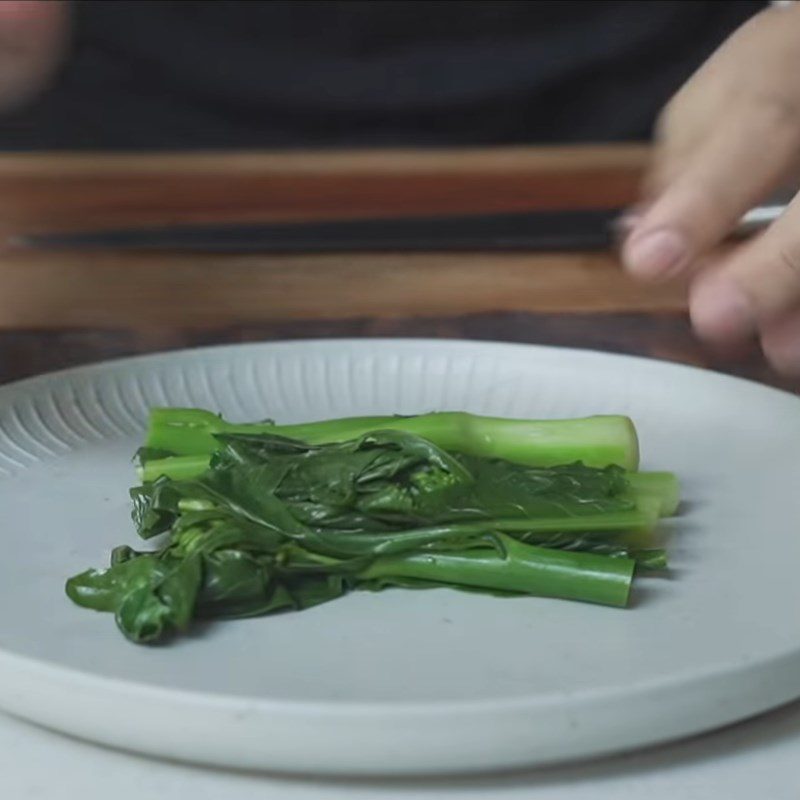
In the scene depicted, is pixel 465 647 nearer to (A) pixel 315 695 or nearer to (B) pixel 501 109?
(A) pixel 315 695

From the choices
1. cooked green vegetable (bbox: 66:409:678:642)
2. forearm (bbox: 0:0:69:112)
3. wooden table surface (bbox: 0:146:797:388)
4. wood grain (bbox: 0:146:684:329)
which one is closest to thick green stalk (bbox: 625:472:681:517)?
cooked green vegetable (bbox: 66:409:678:642)

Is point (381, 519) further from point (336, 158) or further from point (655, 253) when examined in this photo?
point (336, 158)

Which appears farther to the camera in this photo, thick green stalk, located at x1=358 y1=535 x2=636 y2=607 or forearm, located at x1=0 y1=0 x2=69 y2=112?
forearm, located at x1=0 y1=0 x2=69 y2=112

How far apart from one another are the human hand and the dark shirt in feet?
3.95

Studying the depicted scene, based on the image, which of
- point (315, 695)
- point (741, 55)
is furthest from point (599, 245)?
point (315, 695)

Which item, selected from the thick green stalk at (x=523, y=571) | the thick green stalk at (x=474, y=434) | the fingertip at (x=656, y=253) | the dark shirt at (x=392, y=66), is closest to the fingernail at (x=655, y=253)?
the fingertip at (x=656, y=253)

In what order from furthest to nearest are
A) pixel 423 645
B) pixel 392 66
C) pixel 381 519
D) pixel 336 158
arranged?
pixel 392 66
pixel 336 158
pixel 381 519
pixel 423 645

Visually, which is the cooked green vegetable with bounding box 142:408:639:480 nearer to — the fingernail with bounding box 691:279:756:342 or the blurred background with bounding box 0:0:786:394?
the fingernail with bounding box 691:279:756:342

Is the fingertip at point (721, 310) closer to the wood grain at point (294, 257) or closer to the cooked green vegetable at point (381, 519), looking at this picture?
the cooked green vegetable at point (381, 519)

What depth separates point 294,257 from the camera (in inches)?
83.3

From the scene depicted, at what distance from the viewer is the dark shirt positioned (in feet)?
9.35

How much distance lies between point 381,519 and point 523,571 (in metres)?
0.13

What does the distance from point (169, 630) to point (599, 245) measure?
4.10 feet

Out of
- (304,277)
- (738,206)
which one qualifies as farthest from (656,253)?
(304,277)
